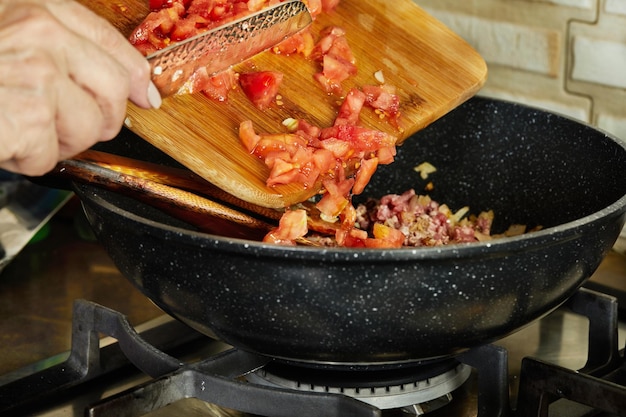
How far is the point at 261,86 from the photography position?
123 cm

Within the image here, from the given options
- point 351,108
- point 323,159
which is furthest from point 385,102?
point 323,159

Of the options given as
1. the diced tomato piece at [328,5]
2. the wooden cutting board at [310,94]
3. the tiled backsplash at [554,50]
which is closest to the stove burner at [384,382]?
the wooden cutting board at [310,94]

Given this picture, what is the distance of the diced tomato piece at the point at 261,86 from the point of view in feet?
4.02

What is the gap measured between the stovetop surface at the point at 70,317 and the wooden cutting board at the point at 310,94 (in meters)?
0.30

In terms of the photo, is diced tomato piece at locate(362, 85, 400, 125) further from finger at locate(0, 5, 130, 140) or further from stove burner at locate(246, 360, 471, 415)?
finger at locate(0, 5, 130, 140)

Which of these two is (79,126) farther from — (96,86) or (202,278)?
(202,278)

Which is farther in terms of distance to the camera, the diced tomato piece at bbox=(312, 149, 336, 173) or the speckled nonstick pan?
the diced tomato piece at bbox=(312, 149, 336, 173)

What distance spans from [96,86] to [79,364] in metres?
0.50

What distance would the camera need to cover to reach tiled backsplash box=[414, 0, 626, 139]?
5.10ft

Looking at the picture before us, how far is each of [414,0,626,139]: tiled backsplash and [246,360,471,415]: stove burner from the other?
644 mm

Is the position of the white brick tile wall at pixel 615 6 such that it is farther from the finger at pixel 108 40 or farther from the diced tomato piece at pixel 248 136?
the finger at pixel 108 40

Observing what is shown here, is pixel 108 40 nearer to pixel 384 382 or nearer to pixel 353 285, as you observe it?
pixel 353 285

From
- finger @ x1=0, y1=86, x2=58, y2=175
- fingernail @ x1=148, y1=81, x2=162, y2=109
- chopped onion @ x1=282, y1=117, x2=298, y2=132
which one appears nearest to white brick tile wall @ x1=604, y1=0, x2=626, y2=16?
chopped onion @ x1=282, y1=117, x2=298, y2=132

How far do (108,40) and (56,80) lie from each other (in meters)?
0.08
